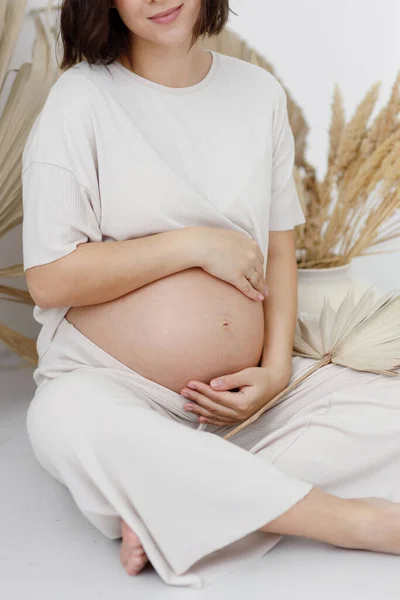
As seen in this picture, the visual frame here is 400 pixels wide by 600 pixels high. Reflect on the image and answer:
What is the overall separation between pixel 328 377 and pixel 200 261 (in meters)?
0.30

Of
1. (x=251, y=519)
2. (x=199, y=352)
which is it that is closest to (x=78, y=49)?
(x=199, y=352)

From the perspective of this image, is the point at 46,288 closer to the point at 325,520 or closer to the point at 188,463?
the point at 188,463

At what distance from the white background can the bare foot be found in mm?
1516

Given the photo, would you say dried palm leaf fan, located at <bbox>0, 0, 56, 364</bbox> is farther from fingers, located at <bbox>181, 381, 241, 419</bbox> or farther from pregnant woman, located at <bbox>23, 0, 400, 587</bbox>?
fingers, located at <bbox>181, 381, 241, 419</bbox>

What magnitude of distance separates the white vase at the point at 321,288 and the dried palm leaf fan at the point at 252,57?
0.81 ft

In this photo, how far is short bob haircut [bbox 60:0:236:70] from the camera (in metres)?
1.34

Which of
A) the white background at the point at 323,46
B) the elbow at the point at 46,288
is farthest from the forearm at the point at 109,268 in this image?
the white background at the point at 323,46

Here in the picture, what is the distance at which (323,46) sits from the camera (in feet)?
8.28

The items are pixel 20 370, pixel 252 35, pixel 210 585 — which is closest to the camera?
pixel 210 585

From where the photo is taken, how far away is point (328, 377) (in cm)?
144

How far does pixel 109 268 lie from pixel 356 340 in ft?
1.44

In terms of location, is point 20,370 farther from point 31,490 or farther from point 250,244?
point 250,244

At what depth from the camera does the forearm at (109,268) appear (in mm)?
1309

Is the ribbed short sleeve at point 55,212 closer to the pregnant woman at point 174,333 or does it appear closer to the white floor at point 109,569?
the pregnant woman at point 174,333
